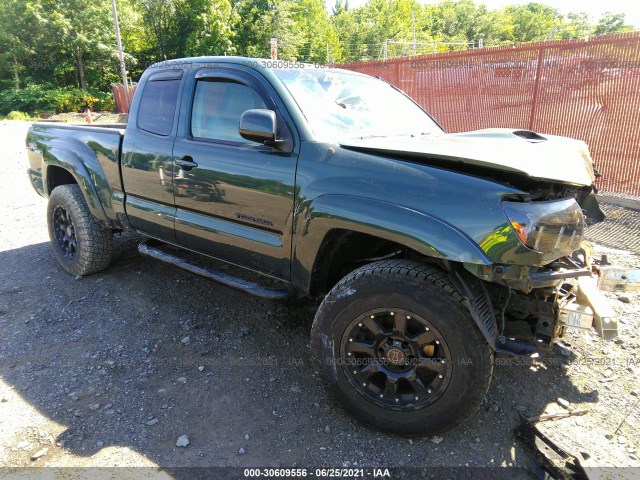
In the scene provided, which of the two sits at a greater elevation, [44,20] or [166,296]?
[44,20]

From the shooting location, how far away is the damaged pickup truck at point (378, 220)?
2.02m

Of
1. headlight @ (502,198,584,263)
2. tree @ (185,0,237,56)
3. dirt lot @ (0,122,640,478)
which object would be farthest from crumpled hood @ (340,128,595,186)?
tree @ (185,0,237,56)

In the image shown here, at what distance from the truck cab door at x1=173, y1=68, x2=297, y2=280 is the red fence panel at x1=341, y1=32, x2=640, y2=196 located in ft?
18.8

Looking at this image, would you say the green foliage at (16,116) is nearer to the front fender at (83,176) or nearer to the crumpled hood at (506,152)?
the front fender at (83,176)

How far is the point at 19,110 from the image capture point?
97.6 ft

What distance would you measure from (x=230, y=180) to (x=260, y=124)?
520mm

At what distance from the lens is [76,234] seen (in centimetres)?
417

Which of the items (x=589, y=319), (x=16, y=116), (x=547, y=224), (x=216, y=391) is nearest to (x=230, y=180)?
(x=216, y=391)

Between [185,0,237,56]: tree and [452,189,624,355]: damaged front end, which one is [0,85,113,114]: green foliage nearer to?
[185,0,237,56]: tree

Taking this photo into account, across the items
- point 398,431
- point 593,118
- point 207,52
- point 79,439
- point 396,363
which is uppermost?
point 207,52

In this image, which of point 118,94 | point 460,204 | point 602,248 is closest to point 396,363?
point 460,204

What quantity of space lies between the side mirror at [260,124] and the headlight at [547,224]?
A: 1286 millimetres

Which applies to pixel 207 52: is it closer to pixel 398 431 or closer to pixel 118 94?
pixel 118 94

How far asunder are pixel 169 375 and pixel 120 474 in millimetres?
800
